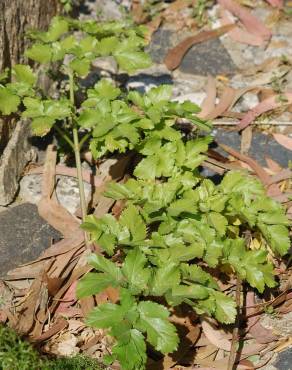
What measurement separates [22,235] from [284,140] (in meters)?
1.67

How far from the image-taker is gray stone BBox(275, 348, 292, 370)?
112 inches

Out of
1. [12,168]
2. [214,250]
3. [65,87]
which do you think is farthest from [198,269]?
[65,87]

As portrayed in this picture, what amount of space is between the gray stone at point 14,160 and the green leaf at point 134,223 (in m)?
0.86

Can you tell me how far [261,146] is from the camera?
3.87 m

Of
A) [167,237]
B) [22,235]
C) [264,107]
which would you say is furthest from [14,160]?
[264,107]

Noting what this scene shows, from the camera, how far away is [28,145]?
3584mm

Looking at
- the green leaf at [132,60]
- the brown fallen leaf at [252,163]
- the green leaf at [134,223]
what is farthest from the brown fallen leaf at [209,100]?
the green leaf at [134,223]

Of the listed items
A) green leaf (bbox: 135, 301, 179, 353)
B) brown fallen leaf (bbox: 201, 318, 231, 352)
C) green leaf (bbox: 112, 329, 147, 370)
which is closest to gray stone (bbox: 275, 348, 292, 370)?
brown fallen leaf (bbox: 201, 318, 231, 352)

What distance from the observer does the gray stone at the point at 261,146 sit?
149 inches

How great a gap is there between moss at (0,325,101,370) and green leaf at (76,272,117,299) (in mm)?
371

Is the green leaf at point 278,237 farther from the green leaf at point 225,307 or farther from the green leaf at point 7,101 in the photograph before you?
the green leaf at point 7,101

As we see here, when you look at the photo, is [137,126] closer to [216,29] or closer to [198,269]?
[198,269]

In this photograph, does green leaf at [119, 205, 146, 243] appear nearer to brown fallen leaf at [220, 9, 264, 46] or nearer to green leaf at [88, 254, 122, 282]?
green leaf at [88, 254, 122, 282]

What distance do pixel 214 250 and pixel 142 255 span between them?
13.9 inches
